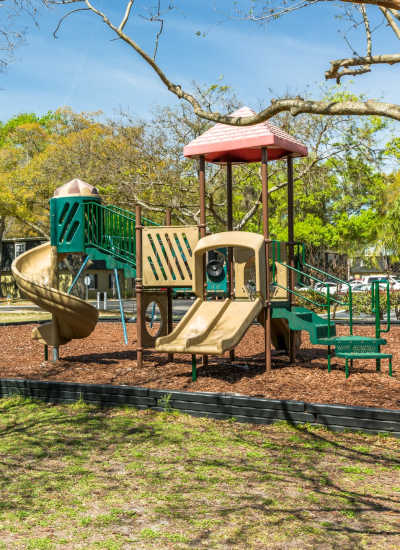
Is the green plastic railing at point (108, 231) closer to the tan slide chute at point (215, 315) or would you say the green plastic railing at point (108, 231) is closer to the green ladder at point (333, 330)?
the tan slide chute at point (215, 315)

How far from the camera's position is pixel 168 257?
31.0 feet

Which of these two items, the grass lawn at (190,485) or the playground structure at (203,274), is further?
the playground structure at (203,274)

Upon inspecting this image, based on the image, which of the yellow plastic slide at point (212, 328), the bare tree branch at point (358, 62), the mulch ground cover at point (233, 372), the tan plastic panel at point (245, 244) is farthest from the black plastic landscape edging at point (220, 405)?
the bare tree branch at point (358, 62)

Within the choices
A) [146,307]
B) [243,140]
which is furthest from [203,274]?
[243,140]

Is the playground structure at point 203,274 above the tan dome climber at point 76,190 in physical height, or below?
below

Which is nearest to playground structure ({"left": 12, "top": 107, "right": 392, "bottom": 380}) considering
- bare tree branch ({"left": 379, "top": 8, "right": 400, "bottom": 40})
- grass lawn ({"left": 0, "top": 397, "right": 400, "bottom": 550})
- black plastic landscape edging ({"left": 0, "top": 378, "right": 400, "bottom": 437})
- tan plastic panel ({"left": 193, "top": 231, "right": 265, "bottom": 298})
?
tan plastic panel ({"left": 193, "top": 231, "right": 265, "bottom": 298})

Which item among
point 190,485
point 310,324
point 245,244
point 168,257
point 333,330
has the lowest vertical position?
point 190,485

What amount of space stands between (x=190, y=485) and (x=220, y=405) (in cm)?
212

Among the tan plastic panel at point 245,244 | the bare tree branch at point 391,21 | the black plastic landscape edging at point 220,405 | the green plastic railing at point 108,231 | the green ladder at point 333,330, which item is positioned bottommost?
the black plastic landscape edging at point 220,405

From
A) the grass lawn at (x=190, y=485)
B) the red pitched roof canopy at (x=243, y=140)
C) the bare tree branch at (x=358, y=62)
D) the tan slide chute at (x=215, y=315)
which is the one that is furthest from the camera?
the red pitched roof canopy at (x=243, y=140)

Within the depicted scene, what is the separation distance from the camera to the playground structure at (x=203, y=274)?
8.59 m

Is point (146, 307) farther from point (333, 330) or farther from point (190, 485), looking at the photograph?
point (190, 485)

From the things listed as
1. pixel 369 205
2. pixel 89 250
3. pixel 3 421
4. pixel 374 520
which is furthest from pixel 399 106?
pixel 369 205

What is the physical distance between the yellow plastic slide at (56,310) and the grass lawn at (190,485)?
3.28 m
